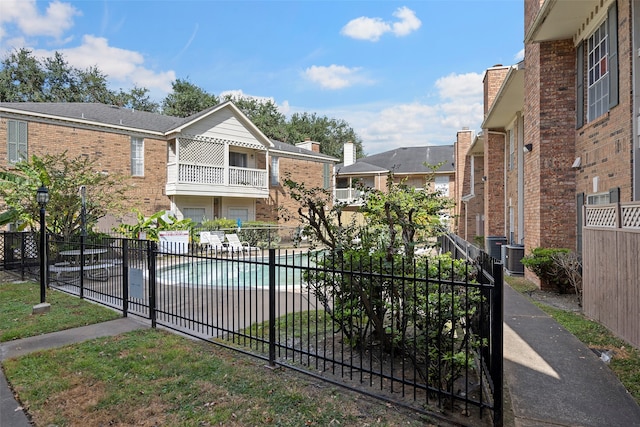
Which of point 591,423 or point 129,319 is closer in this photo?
point 591,423

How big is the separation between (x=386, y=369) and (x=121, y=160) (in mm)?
17973

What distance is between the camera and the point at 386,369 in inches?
176

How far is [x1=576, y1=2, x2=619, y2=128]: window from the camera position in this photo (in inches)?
299

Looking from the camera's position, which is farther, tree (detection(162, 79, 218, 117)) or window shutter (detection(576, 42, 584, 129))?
tree (detection(162, 79, 218, 117))

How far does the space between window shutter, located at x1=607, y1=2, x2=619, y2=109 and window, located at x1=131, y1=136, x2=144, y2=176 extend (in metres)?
18.8

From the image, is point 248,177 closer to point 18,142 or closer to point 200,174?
point 200,174

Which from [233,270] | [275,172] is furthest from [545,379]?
[275,172]

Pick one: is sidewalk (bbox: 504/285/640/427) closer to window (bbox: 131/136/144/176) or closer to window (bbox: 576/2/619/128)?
window (bbox: 576/2/619/128)

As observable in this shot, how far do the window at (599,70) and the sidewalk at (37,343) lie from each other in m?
9.89

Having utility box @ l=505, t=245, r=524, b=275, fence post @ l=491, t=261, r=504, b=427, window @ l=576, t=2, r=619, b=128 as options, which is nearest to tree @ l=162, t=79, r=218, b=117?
utility box @ l=505, t=245, r=524, b=275

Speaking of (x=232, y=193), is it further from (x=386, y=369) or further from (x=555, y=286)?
(x=386, y=369)

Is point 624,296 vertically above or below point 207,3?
below

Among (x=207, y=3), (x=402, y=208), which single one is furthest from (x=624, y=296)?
(x=207, y=3)

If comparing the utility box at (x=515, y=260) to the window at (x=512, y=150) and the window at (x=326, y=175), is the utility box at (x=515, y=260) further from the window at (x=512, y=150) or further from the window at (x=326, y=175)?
the window at (x=326, y=175)
